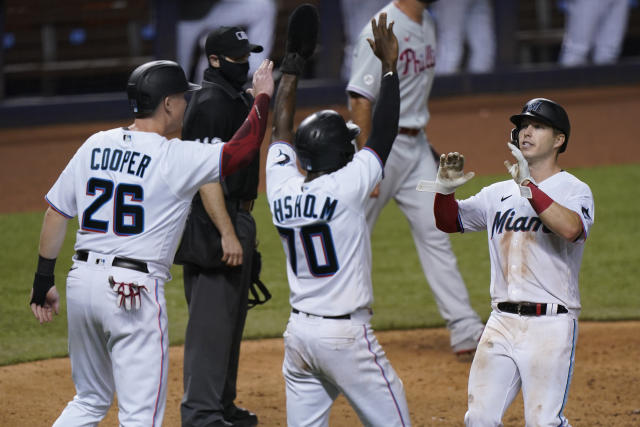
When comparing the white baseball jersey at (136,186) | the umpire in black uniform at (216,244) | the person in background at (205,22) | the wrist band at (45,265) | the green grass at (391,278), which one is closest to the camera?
the white baseball jersey at (136,186)

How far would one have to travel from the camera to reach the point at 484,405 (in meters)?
3.74

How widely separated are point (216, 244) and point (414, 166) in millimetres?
1769

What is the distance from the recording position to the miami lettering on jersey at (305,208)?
3.64 m

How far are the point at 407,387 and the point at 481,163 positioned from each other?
6.40 metres

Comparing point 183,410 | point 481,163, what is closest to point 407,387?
point 183,410

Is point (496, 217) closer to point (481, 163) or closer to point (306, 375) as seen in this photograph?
point (306, 375)

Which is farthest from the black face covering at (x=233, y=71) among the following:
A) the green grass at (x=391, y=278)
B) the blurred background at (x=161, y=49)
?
the blurred background at (x=161, y=49)

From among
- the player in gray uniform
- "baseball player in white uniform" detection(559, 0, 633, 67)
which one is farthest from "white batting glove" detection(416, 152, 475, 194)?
"baseball player in white uniform" detection(559, 0, 633, 67)

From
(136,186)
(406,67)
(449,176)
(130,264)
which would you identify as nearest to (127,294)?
(130,264)

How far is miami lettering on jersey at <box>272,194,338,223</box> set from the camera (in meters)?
3.64

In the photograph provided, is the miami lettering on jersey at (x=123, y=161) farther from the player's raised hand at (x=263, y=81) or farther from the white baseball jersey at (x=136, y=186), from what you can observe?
the player's raised hand at (x=263, y=81)

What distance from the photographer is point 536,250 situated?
381 cm

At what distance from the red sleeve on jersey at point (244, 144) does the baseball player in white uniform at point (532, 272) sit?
668mm

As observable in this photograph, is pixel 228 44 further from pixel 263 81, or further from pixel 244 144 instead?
pixel 244 144
